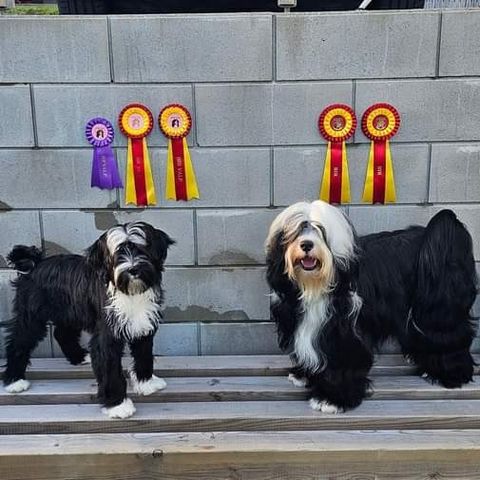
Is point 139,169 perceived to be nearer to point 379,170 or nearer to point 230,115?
point 230,115

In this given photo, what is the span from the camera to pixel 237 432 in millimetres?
2369

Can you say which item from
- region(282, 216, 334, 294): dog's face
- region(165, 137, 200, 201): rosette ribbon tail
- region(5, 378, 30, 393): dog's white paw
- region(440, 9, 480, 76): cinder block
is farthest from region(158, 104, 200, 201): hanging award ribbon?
region(440, 9, 480, 76): cinder block

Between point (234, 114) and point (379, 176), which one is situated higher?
point (234, 114)

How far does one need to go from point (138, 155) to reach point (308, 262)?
3.79ft

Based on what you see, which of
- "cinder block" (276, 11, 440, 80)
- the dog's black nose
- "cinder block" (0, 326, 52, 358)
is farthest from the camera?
"cinder block" (0, 326, 52, 358)

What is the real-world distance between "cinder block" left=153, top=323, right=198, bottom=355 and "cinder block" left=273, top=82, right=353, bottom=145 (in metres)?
1.14

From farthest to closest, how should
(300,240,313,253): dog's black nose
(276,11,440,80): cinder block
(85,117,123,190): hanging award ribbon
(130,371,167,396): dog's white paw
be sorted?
(85,117,123,190): hanging award ribbon, (276,11,440,80): cinder block, (130,371,167,396): dog's white paw, (300,240,313,253): dog's black nose

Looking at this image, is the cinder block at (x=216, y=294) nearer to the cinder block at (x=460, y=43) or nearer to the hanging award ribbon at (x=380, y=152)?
the hanging award ribbon at (x=380, y=152)

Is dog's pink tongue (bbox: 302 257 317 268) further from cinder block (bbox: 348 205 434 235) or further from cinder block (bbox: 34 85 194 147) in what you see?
cinder block (bbox: 34 85 194 147)

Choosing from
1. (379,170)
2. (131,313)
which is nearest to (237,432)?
(131,313)

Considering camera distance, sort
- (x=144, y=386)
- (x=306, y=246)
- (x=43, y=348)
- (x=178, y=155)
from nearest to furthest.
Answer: (x=306, y=246) < (x=144, y=386) < (x=178, y=155) < (x=43, y=348)

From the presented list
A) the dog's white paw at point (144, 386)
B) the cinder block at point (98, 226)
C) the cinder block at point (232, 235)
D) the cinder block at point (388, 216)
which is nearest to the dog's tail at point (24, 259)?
the cinder block at point (98, 226)

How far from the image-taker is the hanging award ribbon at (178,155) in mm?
2766

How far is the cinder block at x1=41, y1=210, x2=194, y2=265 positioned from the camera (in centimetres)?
291
